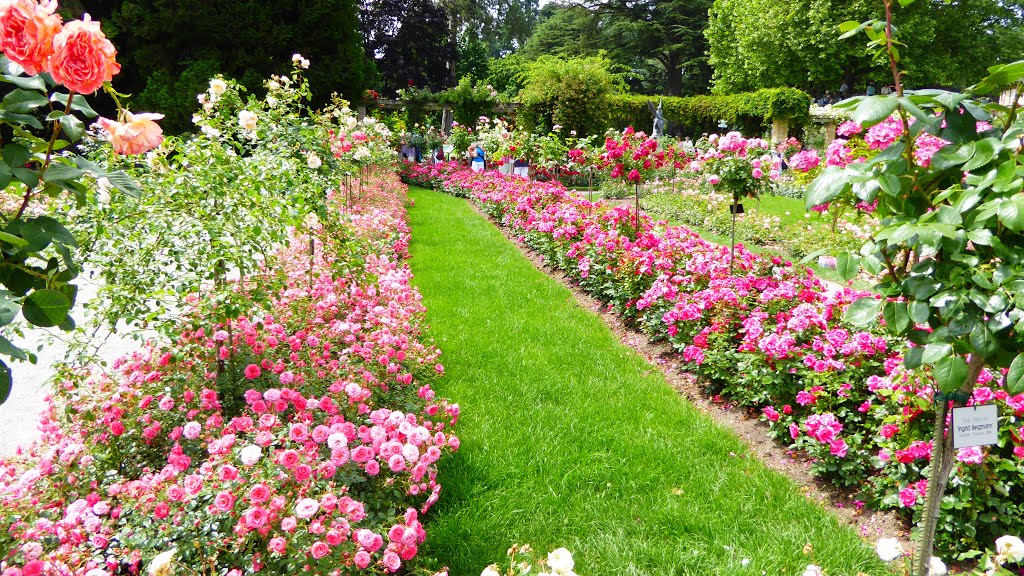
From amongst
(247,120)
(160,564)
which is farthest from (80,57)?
(247,120)

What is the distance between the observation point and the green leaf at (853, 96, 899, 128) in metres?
1.10

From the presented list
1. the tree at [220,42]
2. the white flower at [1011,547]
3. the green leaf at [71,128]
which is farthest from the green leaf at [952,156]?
the tree at [220,42]

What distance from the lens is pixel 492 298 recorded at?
5.35 metres

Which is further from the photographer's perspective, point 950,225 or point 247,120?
point 247,120

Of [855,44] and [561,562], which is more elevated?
[855,44]

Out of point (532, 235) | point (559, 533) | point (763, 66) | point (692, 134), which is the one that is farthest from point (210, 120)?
point (763, 66)

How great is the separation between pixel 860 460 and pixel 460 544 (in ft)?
5.61

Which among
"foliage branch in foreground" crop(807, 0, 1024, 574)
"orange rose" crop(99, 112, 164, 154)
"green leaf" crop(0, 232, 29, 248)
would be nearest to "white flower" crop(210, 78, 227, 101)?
"orange rose" crop(99, 112, 164, 154)

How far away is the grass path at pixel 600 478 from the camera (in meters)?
2.17

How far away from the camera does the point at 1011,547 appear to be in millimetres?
1142

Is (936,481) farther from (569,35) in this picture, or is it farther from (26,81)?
(569,35)

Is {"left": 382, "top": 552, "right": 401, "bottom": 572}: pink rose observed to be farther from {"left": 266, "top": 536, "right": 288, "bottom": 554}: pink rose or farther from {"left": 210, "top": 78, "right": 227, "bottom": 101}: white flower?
{"left": 210, "top": 78, "right": 227, "bottom": 101}: white flower

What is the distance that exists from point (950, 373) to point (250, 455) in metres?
1.70

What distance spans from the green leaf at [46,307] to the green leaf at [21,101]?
0.99 feet
